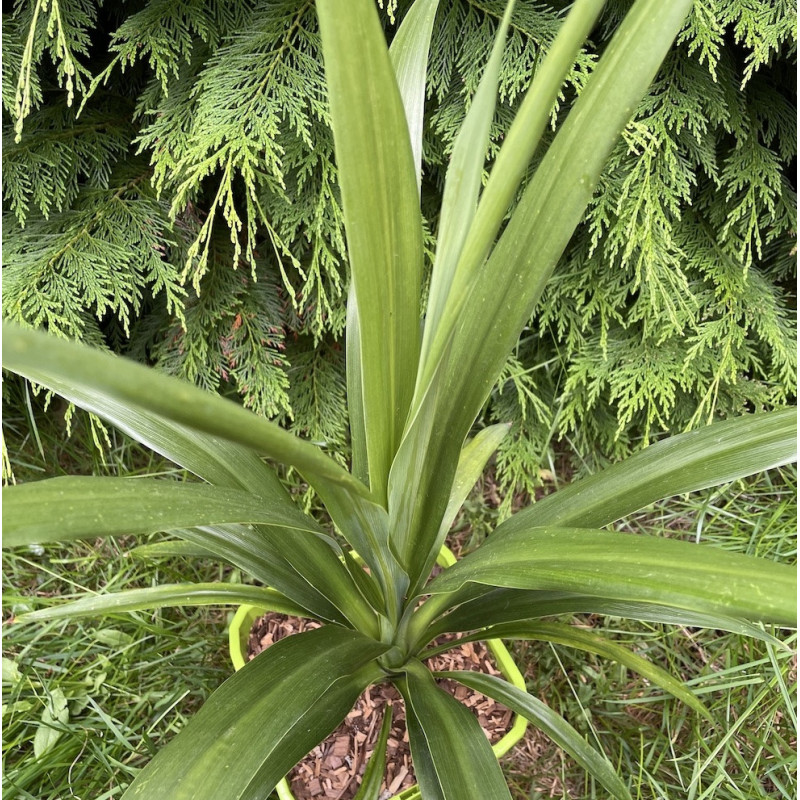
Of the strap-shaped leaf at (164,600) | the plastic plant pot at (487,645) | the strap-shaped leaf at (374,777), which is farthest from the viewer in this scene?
the plastic plant pot at (487,645)

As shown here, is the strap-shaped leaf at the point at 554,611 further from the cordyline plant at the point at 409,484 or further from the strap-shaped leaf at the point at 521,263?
the strap-shaped leaf at the point at 521,263

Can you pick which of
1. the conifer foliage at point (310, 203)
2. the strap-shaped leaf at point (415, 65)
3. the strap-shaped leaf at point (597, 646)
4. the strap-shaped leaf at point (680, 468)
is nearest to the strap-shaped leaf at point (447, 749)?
the strap-shaped leaf at point (597, 646)

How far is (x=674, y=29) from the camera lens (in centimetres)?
50

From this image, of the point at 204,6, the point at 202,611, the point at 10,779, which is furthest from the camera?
the point at 202,611

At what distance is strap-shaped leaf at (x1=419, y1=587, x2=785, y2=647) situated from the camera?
0.66 metres

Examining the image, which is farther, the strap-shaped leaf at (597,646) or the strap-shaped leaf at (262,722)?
the strap-shaped leaf at (597,646)

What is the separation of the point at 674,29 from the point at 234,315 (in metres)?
0.96

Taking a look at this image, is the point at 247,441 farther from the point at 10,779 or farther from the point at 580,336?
the point at 580,336

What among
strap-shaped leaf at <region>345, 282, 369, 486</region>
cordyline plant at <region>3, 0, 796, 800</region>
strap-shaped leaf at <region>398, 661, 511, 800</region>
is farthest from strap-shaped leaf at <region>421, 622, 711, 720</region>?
strap-shaped leaf at <region>345, 282, 369, 486</region>

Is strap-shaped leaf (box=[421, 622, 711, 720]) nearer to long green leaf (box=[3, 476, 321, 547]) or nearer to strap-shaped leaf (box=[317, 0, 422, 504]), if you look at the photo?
strap-shaped leaf (box=[317, 0, 422, 504])

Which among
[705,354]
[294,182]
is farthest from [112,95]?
[705,354]

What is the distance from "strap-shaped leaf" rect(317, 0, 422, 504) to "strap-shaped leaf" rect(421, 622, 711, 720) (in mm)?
293

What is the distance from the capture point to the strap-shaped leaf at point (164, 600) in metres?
0.62

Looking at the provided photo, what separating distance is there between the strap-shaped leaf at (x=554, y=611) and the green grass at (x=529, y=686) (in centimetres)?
37
